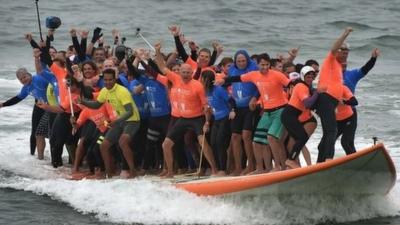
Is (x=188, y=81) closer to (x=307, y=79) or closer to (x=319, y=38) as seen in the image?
(x=307, y=79)

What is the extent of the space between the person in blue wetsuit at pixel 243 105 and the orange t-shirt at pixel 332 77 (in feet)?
4.48

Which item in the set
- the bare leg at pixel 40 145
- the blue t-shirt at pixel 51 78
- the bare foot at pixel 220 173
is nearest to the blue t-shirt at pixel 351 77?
the bare foot at pixel 220 173

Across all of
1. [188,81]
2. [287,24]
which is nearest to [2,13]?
[287,24]

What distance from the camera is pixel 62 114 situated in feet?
48.4

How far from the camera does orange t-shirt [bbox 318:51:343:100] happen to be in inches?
457

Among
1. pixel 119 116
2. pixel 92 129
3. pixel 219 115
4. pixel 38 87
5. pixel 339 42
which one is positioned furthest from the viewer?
pixel 38 87

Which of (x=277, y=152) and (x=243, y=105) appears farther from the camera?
(x=243, y=105)

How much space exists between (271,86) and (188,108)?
4.41ft

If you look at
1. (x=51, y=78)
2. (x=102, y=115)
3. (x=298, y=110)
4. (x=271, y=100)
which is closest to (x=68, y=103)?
(x=51, y=78)

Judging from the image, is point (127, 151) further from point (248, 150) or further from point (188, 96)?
point (248, 150)

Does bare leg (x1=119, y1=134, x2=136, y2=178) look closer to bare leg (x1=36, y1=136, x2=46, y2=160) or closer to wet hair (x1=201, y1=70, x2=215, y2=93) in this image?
wet hair (x1=201, y1=70, x2=215, y2=93)

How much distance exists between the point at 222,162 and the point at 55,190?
2520 mm

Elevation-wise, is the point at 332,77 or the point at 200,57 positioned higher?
the point at 200,57

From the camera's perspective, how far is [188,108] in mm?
12984
